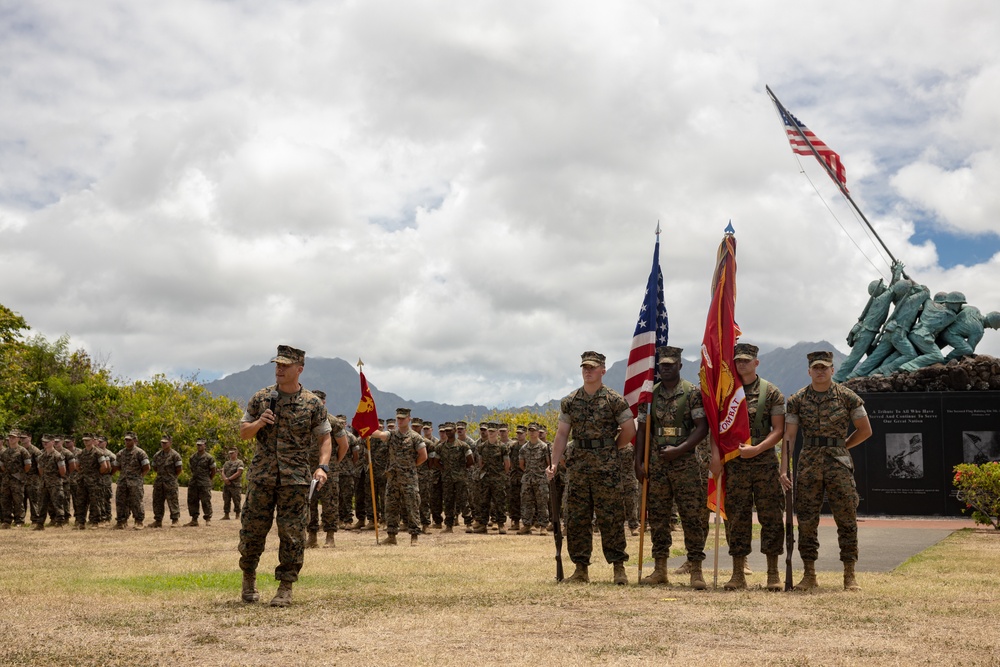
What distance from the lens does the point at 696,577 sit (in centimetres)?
913

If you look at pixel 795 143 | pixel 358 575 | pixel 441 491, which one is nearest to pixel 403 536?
Answer: pixel 441 491

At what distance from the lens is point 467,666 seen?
18.2 feet

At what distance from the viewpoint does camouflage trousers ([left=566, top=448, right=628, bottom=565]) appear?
920 cm

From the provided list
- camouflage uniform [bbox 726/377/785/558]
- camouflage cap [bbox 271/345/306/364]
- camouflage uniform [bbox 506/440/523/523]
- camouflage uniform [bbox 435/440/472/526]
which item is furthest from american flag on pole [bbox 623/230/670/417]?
camouflage uniform [bbox 435/440/472/526]

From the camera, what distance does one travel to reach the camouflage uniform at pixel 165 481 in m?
21.4

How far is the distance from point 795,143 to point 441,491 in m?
12.6

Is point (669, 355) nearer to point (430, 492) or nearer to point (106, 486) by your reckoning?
point (430, 492)

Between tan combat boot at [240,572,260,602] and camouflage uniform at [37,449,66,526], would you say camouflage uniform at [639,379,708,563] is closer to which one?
tan combat boot at [240,572,260,602]

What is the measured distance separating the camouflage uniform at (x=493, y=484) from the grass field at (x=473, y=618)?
8.30m

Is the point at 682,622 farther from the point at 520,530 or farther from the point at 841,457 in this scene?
the point at 520,530

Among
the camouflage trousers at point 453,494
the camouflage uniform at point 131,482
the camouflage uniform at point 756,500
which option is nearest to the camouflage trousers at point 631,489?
the camouflage trousers at point 453,494

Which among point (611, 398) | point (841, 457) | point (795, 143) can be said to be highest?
point (795, 143)

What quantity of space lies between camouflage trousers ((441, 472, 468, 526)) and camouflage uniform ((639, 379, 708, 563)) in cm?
1154

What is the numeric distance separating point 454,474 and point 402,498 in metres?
5.03
